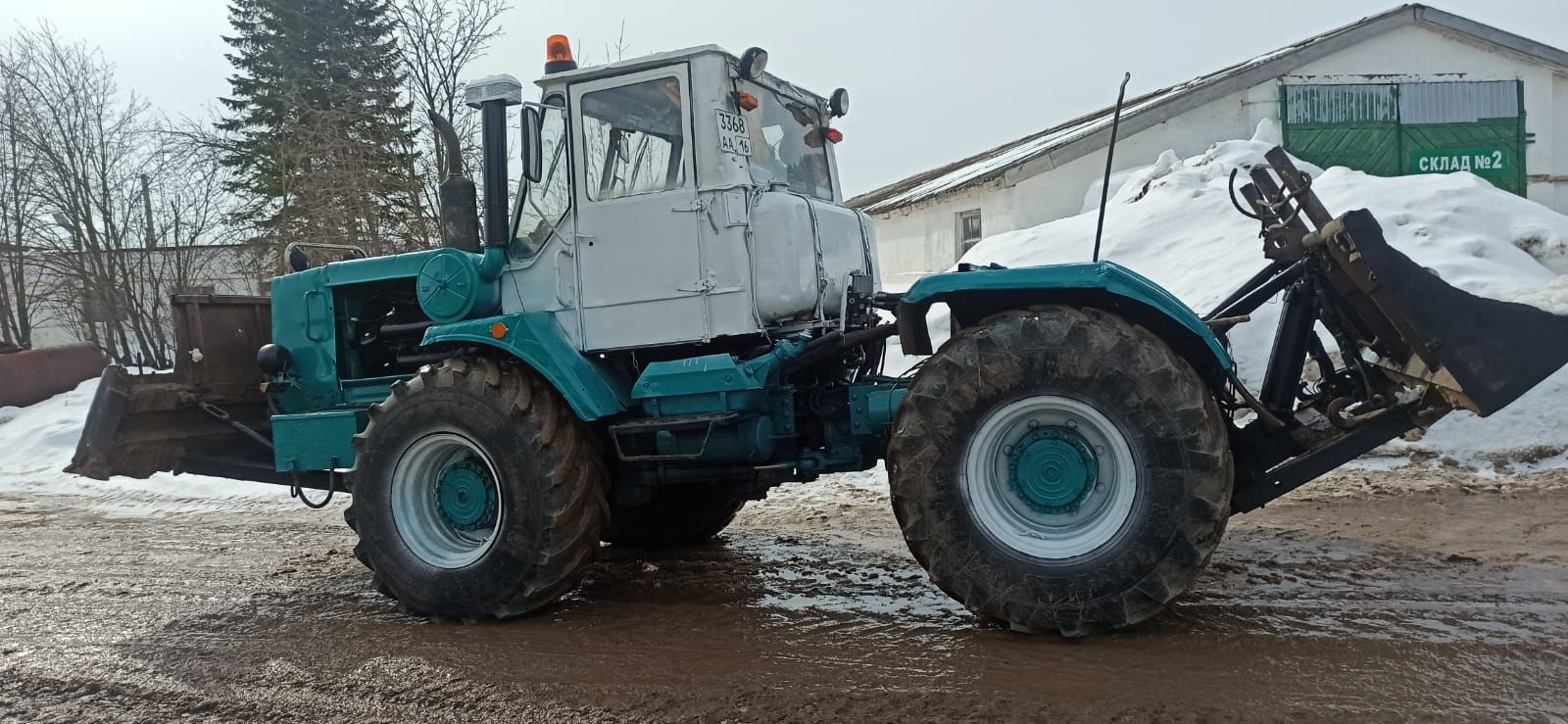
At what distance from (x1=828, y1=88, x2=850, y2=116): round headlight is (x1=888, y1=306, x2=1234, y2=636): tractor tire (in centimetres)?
234

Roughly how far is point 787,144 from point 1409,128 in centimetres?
1484

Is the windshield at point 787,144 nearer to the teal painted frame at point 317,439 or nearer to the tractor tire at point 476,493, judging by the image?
the tractor tire at point 476,493

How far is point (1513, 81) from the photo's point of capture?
16.8 metres

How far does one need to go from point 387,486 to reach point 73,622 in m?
1.93

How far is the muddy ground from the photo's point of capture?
3.84 metres

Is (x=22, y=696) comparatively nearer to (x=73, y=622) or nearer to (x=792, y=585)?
(x=73, y=622)

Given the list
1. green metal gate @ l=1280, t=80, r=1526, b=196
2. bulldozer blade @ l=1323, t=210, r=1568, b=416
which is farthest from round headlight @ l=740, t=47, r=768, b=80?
green metal gate @ l=1280, t=80, r=1526, b=196

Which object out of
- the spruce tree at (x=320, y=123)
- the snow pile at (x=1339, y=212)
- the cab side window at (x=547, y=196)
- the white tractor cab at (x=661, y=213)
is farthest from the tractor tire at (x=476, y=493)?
the spruce tree at (x=320, y=123)

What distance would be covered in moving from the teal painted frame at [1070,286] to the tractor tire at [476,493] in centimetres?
190

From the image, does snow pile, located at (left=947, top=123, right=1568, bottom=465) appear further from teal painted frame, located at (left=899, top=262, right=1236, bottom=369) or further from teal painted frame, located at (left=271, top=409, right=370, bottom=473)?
teal painted frame, located at (left=271, top=409, right=370, bottom=473)

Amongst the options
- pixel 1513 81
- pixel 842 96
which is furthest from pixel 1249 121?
pixel 842 96

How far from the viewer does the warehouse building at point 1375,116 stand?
53.7 ft

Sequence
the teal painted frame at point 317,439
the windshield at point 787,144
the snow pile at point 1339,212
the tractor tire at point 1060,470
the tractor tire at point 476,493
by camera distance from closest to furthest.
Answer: the tractor tire at point 1060,470 → the tractor tire at point 476,493 → the windshield at point 787,144 → the teal painted frame at point 317,439 → the snow pile at point 1339,212

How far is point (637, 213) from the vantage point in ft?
17.3
